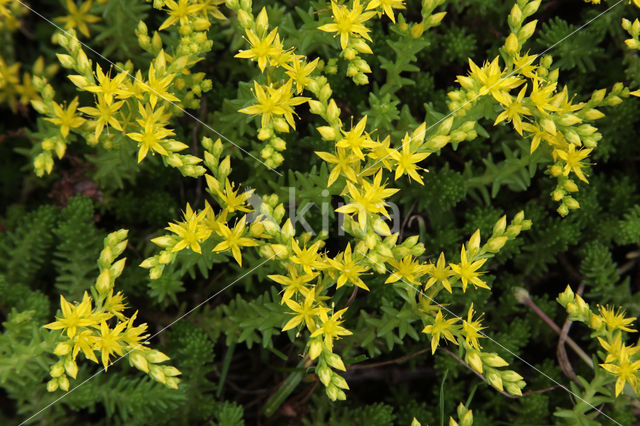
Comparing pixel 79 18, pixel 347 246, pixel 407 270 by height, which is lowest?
pixel 407 270

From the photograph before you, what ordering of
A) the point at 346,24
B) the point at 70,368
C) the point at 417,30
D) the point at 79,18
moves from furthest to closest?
the point at 79,18
the point at 417,30
the point at 346,24
the point at 70,368

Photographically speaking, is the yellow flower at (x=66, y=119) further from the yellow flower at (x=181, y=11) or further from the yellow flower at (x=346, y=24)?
the yellow flower at (x=346, y=24)

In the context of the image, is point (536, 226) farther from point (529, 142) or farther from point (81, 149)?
point (81, 149)

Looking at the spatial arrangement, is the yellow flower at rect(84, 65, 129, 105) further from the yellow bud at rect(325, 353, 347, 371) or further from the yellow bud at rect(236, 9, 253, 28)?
the yellow bud at rect(325, 353, 347, 371)

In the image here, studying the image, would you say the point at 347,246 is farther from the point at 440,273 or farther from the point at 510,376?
the point at 510,376

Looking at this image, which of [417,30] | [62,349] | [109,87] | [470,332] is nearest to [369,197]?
[470,332]

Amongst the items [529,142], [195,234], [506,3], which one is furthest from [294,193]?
[506,3]
